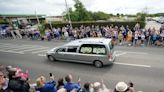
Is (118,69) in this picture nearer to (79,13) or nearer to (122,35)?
(122,35)

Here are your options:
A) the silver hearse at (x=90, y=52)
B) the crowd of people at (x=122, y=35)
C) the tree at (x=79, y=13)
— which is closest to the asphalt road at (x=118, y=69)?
the silver hearse at (x=90, y=52)

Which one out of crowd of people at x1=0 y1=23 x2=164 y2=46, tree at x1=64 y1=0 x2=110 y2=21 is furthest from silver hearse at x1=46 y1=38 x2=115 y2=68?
tree at x1=64 y1=0 x2=110 y2=21

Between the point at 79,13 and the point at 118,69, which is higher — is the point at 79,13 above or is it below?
above

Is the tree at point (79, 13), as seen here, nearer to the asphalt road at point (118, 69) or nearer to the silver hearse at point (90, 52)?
the asphalt road at point (118, 69)

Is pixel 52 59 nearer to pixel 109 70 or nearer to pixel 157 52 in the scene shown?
pixel 109 70

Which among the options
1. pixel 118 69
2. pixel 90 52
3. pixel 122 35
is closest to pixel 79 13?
pixel 122 35

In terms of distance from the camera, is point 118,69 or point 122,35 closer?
point 118,69

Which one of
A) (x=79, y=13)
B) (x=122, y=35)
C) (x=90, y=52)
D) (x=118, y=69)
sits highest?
(x=79, y=13)

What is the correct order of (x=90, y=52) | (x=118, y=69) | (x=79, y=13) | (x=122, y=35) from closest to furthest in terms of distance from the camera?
(x=118, y=69) → (x=90, y=52) → (x=122, y=35) → (x=79, y=13)

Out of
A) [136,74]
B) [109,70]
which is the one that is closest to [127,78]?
[136,74]

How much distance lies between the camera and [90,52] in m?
12.2

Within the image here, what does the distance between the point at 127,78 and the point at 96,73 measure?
1.76 meters

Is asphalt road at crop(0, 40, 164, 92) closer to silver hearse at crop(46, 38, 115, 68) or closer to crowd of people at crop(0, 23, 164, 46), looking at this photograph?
silver hearse at crop(46, 38, 115, 68)

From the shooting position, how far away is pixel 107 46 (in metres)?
11.6
